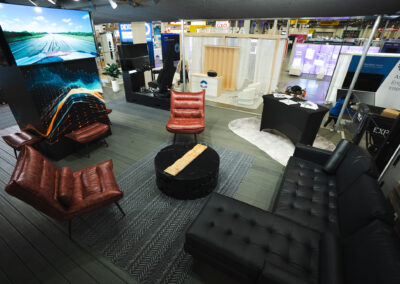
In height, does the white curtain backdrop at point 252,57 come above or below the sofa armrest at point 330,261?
above

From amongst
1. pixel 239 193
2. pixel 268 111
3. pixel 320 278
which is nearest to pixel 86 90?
pixel 239 193

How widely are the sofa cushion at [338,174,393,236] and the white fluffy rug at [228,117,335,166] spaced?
1.56m

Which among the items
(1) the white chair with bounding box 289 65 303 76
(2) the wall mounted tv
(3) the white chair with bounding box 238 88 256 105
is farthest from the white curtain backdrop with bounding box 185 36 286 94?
(2) the wall mounted tv

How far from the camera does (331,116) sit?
191 inches

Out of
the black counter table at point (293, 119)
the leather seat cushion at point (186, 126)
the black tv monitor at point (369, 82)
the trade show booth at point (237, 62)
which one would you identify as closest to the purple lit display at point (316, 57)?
the trade show booth at point (237, 62)

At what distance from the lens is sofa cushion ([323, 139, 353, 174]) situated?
8.60 ft

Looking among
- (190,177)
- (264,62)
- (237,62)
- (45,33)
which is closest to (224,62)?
(237,62)

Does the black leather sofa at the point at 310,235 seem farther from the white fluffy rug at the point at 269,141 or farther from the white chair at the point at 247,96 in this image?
the white chair at the point at 247,96

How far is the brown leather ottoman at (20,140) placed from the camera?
3.24 metres

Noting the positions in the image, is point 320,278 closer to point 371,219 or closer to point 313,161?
point 371,219

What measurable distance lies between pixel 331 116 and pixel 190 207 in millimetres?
4249

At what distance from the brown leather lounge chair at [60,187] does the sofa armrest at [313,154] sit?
2544mm

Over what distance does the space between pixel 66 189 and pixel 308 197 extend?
2.80m

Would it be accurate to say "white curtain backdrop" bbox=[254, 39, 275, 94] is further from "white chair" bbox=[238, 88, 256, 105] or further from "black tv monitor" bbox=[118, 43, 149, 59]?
"black tv monitor" bbox=[118, 43, 149, 59]
